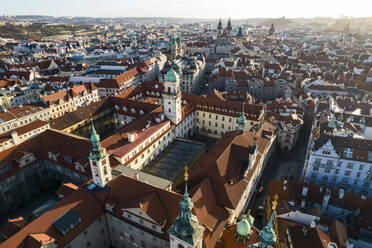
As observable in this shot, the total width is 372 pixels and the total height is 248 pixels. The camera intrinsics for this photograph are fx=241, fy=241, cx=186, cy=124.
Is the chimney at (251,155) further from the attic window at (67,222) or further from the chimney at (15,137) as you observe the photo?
the chimney at (15,137)

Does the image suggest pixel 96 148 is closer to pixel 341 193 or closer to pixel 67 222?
pixel 67 222

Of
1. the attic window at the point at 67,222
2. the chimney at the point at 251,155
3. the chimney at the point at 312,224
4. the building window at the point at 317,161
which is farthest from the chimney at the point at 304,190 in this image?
the attic window at the point at 67,222

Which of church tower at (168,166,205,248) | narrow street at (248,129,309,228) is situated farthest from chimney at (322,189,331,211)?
church tower at (168,166,205,248)

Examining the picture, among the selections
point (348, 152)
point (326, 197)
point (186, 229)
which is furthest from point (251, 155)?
point (186, 229)

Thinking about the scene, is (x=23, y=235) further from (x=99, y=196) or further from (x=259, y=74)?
(x=259, y=74)

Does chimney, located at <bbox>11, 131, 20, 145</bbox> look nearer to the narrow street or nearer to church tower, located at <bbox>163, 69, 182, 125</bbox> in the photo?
church tower, located at <bbox>163, 69, 182, 125</bbox>

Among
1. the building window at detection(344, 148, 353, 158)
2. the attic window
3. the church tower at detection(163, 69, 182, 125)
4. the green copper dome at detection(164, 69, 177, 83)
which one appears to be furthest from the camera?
the church tower at detection(163, 69, 182, 125)
